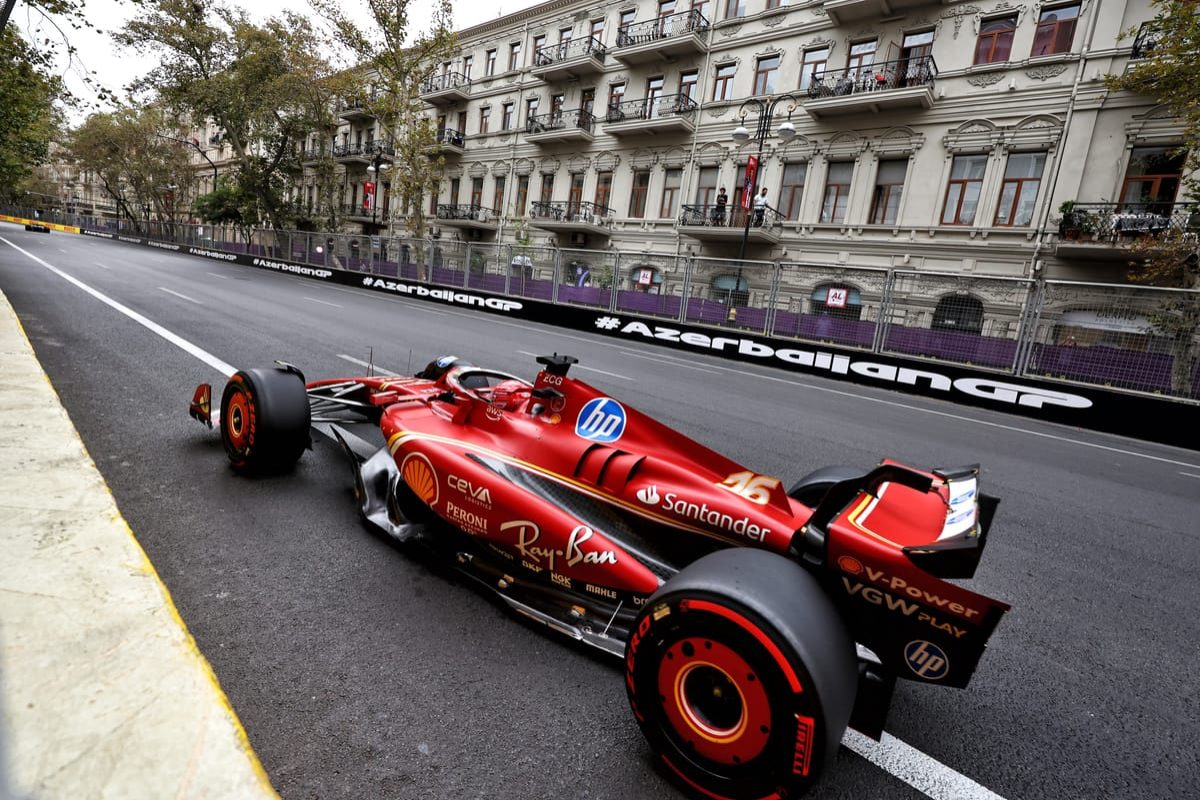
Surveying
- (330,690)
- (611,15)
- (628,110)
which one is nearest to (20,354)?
(330,690)

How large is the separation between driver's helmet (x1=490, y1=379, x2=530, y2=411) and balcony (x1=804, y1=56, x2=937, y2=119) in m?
21.4

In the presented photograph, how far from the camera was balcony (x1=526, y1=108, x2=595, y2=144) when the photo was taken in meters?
27.9

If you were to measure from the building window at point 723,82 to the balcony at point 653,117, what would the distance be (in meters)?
1.05

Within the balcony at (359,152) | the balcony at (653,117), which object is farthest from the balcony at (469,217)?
the balcony at (653,117)

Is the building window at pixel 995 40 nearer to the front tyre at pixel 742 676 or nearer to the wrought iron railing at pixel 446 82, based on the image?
the front tyre at pixel 742 676

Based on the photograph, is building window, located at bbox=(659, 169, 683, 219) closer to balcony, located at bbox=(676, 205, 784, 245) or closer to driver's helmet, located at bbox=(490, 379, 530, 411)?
balcony, located at bbox=(676, 205, 784, 245)

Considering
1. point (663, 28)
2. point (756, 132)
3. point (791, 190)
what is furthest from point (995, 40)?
point (663, 28)

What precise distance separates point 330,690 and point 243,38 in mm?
43602

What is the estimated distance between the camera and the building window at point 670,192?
83.2 feet

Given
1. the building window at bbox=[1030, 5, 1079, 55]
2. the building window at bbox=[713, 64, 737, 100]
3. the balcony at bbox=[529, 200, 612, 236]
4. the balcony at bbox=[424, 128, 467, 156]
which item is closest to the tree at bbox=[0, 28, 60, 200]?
the balcony at bbox=[424, 128, 467, 156]

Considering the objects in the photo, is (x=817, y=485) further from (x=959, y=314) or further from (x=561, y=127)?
(x=561, y=127)

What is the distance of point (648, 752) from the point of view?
1733 millimetres

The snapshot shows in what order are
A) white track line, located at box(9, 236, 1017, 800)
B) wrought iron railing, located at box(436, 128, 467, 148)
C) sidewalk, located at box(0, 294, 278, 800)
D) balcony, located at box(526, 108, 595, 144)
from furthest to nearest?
wrought iron railing, located at box(436, 128, 467, 148)
balcony, located at box(526, 108, 595, 144)
white track line, located at box(9, 236, 1017, 800)
sidewalk, located at box(0, 294, 278, 800)

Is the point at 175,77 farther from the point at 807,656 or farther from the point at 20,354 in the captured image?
the point at 807,656
